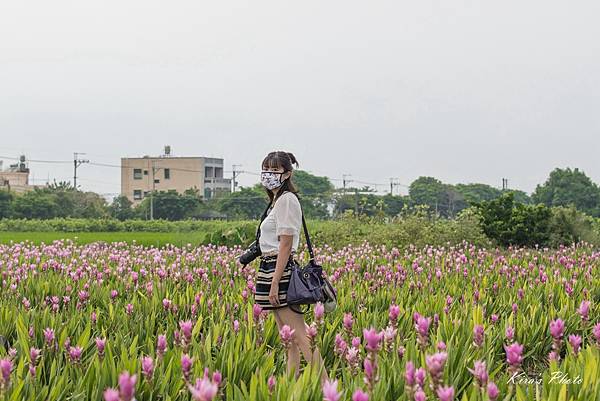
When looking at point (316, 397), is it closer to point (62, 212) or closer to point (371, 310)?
point (371, 310)

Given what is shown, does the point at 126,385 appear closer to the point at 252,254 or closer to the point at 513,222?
the point at 252,254

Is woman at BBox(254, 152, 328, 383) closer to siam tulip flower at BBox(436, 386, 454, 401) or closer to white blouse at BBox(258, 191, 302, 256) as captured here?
white blouse at BBox(258, 191, 302, 256)

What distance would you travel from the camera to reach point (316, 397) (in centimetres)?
348

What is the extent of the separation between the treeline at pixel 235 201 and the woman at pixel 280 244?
149ft

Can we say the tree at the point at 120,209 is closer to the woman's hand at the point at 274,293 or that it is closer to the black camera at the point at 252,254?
the black camera at the point at 252,254

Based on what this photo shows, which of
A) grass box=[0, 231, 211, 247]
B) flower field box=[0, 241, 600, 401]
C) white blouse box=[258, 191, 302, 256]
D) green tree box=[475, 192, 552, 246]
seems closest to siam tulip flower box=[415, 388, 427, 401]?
flower field box=[0, 241, 600, 401]

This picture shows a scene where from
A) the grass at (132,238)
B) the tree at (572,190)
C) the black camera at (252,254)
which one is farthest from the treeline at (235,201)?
the black camera at (252,254)

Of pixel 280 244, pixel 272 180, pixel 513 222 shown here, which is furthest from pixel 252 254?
pixel 513 222

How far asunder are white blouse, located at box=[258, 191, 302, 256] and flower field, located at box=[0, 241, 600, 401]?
0.45m

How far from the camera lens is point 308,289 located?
4.76 metres

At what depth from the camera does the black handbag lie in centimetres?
471

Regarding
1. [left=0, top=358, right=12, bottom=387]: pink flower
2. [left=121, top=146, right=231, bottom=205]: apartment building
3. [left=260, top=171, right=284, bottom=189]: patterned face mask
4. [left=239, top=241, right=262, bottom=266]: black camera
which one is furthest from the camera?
[left=121, top=146, right=231, bottom=205]: apartment building

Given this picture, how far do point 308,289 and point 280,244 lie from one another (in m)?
0.36

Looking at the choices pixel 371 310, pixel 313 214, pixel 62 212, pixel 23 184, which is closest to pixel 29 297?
pixel 371 310
